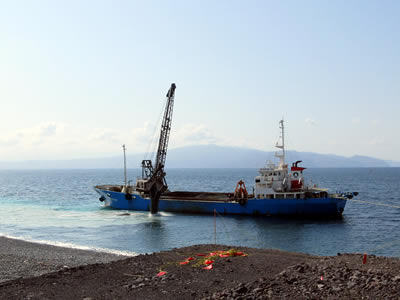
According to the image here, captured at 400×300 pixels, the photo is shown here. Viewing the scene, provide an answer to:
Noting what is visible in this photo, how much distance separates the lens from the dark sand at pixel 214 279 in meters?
12.2

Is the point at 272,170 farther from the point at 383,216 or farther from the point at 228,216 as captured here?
the point at 383,216

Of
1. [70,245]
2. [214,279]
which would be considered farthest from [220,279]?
[70,245]

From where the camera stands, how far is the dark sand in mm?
A: 12219

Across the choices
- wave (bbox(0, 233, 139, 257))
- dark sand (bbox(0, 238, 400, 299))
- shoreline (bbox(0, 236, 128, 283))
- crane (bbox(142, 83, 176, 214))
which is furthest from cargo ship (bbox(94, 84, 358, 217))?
dark sand (bbox(0, 238, 400, 299))

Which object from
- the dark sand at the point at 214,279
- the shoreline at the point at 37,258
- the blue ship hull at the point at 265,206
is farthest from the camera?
the blue ship hull at the point at 265,206

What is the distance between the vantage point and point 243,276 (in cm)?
1545

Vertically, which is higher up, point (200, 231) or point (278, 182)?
point (278, 182)

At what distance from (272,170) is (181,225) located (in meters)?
13.3

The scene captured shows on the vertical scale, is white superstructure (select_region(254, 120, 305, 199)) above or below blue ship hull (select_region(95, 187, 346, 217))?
above

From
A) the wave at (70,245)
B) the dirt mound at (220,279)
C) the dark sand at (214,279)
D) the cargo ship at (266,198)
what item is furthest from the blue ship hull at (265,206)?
the dirt mound at (220,279)

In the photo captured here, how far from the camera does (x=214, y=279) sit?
49.8 ft

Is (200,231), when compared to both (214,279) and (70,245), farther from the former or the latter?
(214,279)

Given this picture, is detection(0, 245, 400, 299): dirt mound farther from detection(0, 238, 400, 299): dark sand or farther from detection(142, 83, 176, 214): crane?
detection(142, 83, 176, 214): crane

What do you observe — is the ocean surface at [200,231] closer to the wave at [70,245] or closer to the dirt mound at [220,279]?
the wave at [70,245]
